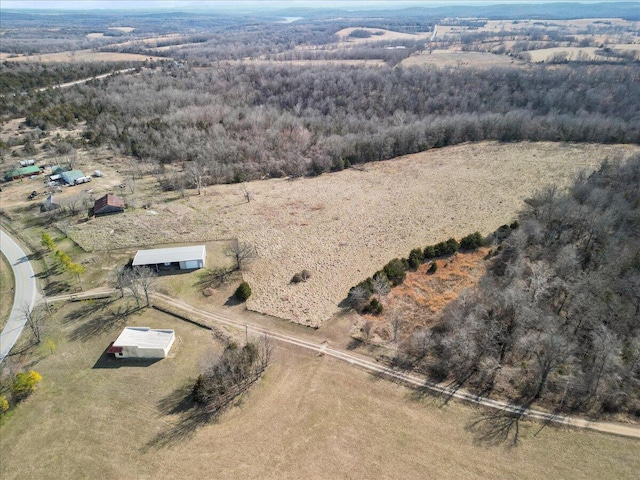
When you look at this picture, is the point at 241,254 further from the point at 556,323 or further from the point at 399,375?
the point at 556,323

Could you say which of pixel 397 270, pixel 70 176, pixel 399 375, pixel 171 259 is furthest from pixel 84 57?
pixel 399 375

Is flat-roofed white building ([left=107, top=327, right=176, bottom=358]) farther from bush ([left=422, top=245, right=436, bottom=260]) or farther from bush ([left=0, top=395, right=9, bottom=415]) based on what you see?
bush ([left=422, top=245, right=436, bottom=260])

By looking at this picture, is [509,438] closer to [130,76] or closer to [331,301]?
[331,301]

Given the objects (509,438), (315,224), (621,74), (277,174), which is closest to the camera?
(509,438)

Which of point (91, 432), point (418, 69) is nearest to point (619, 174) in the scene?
point (91, 432)

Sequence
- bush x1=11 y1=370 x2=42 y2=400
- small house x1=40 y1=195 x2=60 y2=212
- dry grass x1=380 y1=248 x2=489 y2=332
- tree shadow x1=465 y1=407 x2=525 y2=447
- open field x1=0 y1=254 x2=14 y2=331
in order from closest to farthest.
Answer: tree shadow x1=465 y1=407 x2=525 y2=447
bush x1=11 y1=370 x2=42 y2=400
dry grass x1=380 y1=248 x2=489 y2=332
open field x1=0 y1=254 x2=14 y2=331
small house x1=40 y1=195 x2=60 y2=212

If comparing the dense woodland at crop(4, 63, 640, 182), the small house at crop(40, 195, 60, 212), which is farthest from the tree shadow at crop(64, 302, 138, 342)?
the dense woodland at crop(4, 63, 640, 182)

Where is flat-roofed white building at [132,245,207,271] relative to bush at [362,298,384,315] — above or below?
above
